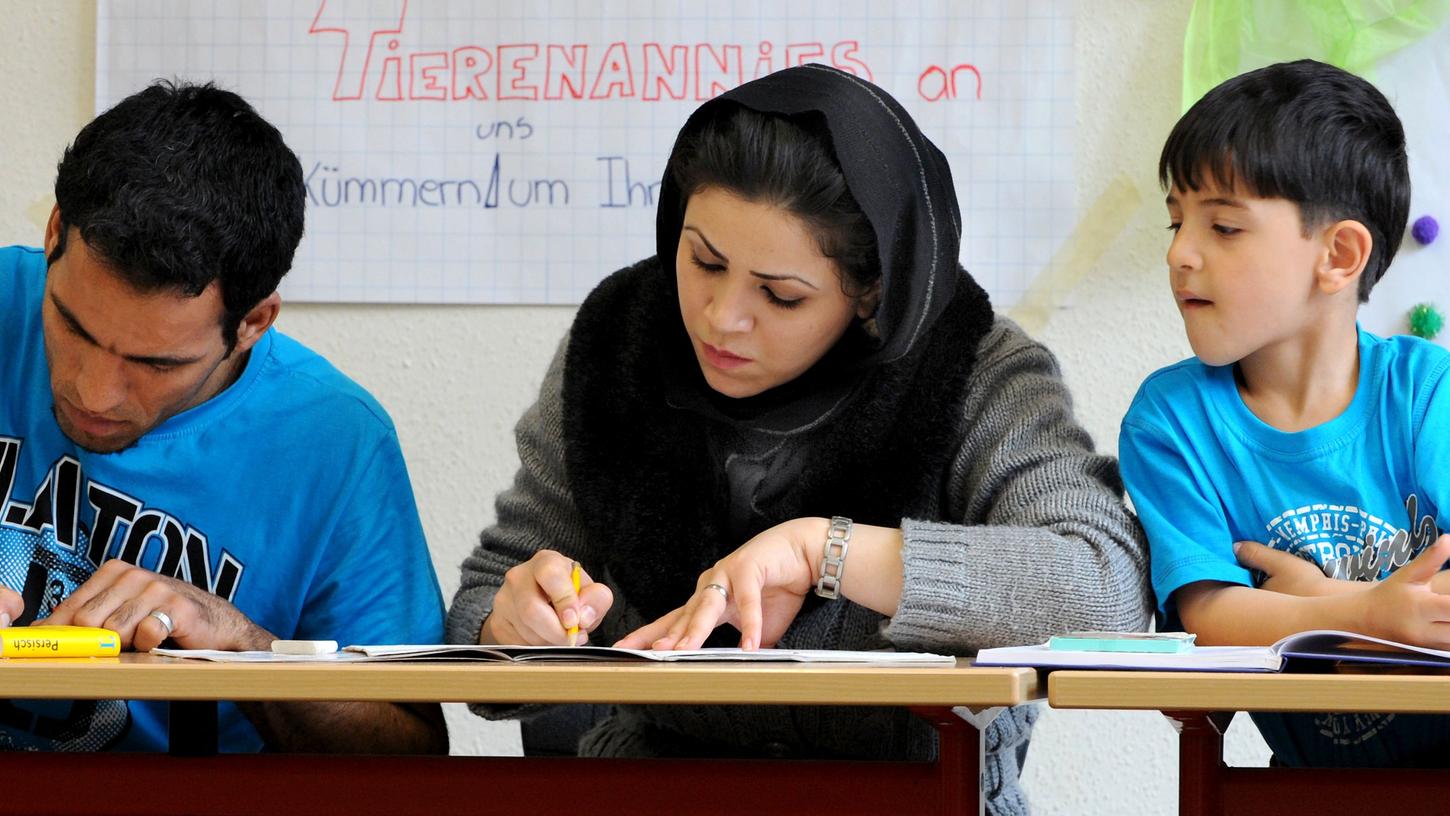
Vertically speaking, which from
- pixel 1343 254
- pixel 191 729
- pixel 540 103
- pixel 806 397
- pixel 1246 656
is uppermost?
pixel 540 103

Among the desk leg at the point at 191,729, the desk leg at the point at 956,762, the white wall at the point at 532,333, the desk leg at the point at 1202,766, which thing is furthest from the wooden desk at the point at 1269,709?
the white wall at the point at 532,333

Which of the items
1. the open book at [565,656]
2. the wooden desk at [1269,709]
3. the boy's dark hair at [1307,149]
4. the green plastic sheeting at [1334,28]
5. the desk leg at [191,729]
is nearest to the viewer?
the wooden desk at [1269,709]

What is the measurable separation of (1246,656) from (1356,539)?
405 millimetres

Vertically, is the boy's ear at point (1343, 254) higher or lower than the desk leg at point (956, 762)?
higher

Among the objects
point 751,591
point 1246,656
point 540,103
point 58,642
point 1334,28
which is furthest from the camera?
point 540,103

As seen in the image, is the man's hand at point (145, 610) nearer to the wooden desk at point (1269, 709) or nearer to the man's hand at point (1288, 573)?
the wooden desk at point (1269, 709)

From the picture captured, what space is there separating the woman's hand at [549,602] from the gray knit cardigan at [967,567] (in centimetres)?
12

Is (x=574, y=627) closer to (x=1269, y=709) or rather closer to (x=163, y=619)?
(x=163, y=619)

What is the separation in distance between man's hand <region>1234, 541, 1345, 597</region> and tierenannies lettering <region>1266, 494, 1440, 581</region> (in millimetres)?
14

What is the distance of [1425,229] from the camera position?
5.97 ft

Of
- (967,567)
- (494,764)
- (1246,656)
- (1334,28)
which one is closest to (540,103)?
(1334,28)

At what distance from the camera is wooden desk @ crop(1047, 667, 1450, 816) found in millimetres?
757

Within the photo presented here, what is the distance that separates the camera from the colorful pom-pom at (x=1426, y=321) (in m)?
1.82

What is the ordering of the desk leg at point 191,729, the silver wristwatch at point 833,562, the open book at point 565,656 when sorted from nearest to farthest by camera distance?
the open book at point 565,656, the desk leg at point 191,729, the silver wristwatch at point 833,562
